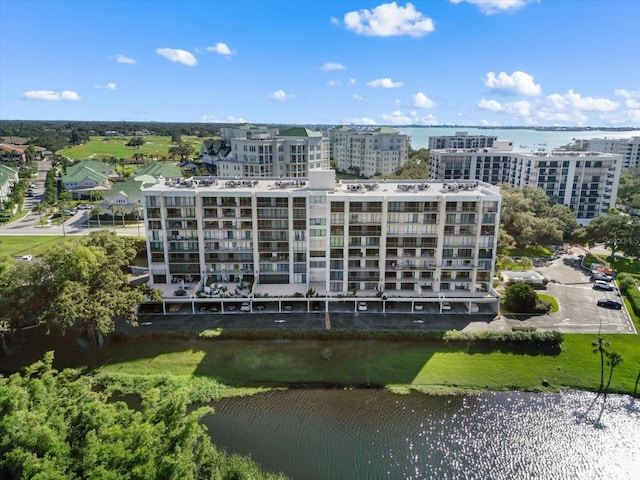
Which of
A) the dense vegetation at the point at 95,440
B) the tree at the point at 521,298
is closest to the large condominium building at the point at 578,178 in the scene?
the tree at the point at 521,298

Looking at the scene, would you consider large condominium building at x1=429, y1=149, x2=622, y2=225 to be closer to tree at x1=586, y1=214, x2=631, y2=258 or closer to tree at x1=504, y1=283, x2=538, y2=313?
tree at x1=586, y1=214, x2=631, y2=258

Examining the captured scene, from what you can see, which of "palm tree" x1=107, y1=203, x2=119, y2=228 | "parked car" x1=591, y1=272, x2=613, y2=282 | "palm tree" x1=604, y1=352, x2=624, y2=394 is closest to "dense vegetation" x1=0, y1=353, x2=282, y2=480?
"palm tree" x1=604, y1=352, x2=624, y2=394

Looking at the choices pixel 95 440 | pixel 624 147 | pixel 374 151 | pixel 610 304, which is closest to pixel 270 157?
pixel 374 151

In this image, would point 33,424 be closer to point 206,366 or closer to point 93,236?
point 206,366

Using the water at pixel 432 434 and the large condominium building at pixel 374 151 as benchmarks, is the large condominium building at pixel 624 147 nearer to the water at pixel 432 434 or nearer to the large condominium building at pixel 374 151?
the large condominium building at pixel 374 151

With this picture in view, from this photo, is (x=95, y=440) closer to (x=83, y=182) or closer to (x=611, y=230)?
(x=611, y=230)

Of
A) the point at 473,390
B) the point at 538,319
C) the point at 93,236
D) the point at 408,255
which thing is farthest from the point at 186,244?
the point at 538,319
